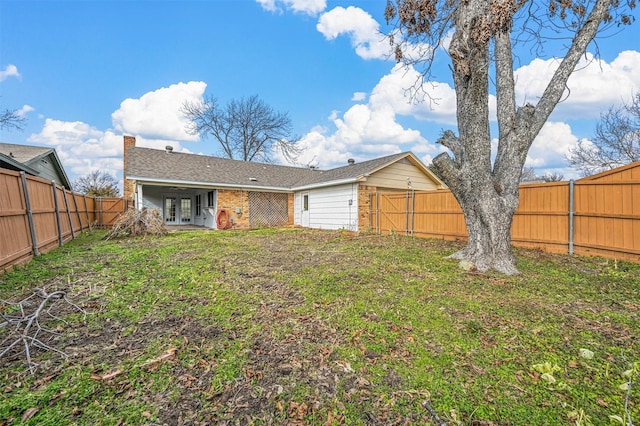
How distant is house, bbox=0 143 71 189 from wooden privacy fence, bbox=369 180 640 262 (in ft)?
49.0

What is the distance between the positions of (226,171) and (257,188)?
239 cm

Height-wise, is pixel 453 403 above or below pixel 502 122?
below

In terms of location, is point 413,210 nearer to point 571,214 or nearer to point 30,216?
point 571,214

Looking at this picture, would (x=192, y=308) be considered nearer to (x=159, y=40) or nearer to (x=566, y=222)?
(x=566, y=222)

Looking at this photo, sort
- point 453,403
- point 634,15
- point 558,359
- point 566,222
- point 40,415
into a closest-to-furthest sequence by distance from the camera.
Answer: point 40,415 < point 453,403 < point 558,359 < point 634,15 < point 566,222

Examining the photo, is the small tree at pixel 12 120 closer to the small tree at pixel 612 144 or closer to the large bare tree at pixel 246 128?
the large bare tree at pixel 246 128

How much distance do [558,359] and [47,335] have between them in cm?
471

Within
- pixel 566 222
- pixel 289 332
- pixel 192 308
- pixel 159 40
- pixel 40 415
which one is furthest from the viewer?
pixel 159 40

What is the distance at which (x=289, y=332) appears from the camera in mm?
2887

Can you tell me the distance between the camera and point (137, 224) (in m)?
10.2

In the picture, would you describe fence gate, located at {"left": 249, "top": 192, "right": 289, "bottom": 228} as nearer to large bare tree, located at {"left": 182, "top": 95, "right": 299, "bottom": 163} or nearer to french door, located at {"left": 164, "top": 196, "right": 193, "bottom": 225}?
french door, located at {"left": 164, "top": 196, "right": 193, "bottom": 225}

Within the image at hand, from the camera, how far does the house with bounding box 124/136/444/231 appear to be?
12484 millimetres

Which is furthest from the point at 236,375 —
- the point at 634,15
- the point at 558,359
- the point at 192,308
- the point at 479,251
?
the point at 634,15

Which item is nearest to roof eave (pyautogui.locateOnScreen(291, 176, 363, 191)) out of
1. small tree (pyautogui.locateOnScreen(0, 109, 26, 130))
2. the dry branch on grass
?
the dry branch on grass
